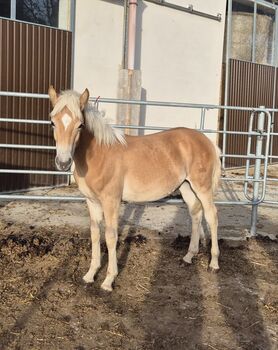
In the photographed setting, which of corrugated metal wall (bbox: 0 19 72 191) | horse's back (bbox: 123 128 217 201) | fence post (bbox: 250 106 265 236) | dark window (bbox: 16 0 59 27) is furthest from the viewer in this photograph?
dark window (bbox: 16 0 59 27)

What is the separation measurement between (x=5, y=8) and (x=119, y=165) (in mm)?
4527

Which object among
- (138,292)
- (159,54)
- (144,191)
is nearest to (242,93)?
(159,54)

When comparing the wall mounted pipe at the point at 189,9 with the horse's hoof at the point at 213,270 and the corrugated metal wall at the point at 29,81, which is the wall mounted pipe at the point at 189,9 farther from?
the horse's hoof at the point at 213,270

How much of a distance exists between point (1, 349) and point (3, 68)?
526 cm

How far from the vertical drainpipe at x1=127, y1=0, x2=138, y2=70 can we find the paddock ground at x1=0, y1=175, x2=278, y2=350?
3.90 meters

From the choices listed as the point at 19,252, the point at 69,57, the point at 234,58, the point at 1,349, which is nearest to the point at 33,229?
the point at 19,252

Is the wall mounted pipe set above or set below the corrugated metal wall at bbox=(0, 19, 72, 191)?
above

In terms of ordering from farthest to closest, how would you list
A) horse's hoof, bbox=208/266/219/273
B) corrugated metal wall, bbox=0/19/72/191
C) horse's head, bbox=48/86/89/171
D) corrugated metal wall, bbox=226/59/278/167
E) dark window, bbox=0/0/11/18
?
1. corrugated metal wall, bbox=226/59/278/167
2. corrugated metal wall, bbox=0/19/72/191
3. dark window, bbox=0/0/11/18
4. horse's hoof, bbox=208/266/219/273
5. horse's head, bbox=48/86/89/171

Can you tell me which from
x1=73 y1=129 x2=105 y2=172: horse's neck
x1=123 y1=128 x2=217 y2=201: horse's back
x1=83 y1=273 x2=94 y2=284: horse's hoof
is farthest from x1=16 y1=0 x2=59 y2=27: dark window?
x1=83 y1=273 x2=94 y2=284: horse's hoof

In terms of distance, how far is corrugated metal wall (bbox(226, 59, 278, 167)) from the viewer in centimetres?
1099

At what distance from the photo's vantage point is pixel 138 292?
3590mm

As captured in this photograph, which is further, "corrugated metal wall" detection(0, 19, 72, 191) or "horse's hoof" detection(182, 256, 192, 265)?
"corrugated metal wall" detection(0, 19, 72, 191)

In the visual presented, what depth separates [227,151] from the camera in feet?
36.4

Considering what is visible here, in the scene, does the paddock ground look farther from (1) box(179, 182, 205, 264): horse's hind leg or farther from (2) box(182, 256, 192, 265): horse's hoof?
(1) box(179, 182, 205, 264): horse's hind leg
